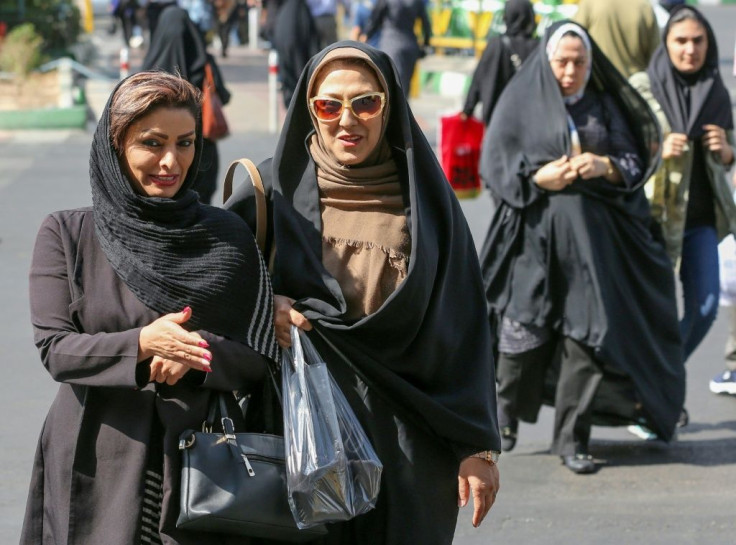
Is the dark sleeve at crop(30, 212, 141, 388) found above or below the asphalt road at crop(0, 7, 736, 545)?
above

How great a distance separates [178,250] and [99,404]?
14.7 inches

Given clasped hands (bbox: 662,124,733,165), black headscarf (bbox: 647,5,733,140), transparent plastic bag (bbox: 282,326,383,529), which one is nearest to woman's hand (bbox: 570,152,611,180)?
clasped hands (bbox: 662,124,733,165)

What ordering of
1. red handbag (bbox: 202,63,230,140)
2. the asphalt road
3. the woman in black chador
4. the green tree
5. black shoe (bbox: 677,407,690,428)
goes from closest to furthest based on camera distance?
the asphalt road < the woman in black chador < black shoe (bbox: 677,407,690,428) < red handbag (bbox: 202,63,230,140) < the green tree

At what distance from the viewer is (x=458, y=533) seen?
5219 millimetres

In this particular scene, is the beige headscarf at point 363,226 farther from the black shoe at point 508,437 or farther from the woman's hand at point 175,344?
the black shoe at point 508,437

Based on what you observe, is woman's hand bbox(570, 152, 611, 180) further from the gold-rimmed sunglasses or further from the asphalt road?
the gold-rimmed sunglasses

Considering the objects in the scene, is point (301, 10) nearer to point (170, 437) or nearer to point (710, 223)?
point (710, 223)

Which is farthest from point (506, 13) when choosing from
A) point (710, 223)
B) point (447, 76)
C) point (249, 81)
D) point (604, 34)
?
point (249, 81)

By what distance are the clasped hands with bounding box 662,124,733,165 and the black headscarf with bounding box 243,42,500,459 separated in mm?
3091

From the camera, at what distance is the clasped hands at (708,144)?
6426 millimetres

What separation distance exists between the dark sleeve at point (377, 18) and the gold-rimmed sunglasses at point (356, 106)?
1218cm

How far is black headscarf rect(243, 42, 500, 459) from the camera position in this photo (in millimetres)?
3375

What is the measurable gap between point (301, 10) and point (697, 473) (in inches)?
406

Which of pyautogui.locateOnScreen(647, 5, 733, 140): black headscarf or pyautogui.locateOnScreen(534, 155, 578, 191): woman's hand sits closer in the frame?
pyautogui.locateOnScreen(534, 155, 578, 191): woman's hand
